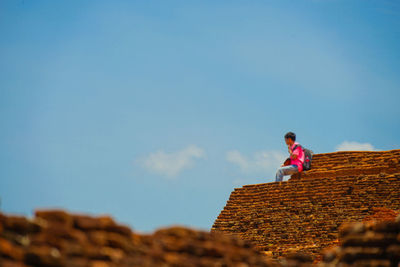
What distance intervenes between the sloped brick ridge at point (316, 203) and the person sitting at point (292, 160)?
0.82ft

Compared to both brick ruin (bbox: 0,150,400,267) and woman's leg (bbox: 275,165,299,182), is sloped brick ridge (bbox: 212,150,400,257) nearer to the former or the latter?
brick ruin (bbox: 0,150,400,267)

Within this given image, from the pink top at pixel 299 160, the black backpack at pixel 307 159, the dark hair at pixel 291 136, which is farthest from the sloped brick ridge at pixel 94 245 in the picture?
the black backpack at pixel 307 159

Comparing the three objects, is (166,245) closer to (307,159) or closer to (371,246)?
(371,246)

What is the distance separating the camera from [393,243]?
887cm

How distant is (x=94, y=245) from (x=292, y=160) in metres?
13.1

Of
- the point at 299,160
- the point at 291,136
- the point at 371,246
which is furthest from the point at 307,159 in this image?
the point at 371,246

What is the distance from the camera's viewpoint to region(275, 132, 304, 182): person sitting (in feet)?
62.2

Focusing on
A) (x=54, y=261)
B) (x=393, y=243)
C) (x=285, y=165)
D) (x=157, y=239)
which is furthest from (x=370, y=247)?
(x=285, y=165)

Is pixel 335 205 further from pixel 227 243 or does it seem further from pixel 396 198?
pixel 227 243

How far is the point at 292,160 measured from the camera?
19.5 meters

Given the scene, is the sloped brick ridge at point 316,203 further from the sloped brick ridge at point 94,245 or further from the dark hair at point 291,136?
the sloped brick ridge at point 94,245

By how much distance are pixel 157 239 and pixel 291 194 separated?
11.6 meters

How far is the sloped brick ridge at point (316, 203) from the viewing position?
1759 cm

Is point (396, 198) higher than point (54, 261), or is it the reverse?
point (396, 198)
